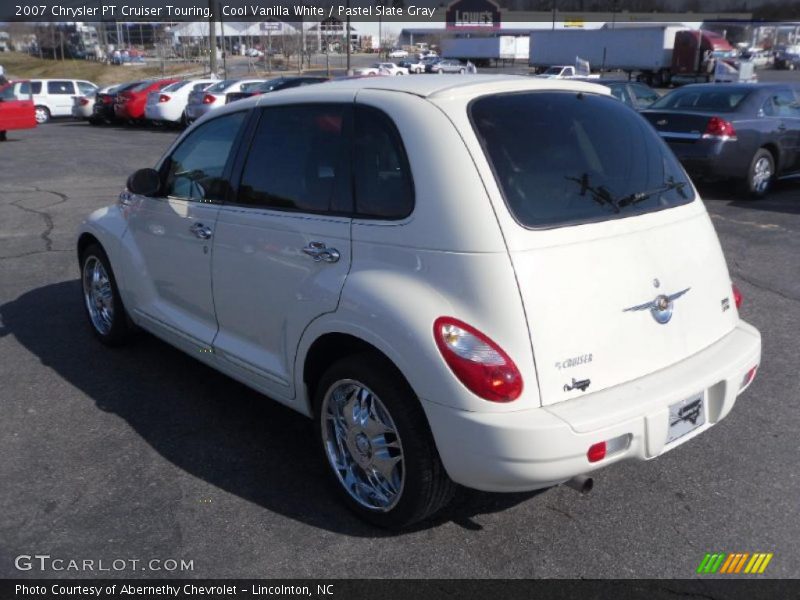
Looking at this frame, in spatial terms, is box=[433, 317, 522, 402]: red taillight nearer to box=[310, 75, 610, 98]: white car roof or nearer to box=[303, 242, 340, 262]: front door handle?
box=[303, 242, 340, 262]: front door handle

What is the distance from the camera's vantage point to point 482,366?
2770 mm

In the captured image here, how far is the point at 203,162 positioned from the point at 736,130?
28.4ft

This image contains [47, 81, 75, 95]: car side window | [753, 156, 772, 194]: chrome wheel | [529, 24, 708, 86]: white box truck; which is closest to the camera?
[753, 156, 772, 194]: chrome wheel

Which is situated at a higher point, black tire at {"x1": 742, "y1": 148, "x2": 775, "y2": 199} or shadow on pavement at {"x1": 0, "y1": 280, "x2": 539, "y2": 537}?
black tire at {"x1": 742, "y1": 148, "x2": 775, "y2": 199}

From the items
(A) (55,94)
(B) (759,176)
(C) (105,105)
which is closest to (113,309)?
(B) (759,176)

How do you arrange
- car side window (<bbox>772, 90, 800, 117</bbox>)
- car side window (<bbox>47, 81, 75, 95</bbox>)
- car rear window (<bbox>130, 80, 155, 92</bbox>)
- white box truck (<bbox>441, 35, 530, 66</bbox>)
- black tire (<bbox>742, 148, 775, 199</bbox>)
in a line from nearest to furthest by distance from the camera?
black tire (<bbox>742, 148, 775, 199</bbox>) → car side window (<bbox>772, 90, 800, 117</bbox>) → car rear window (<bbox>130, 80, 155, 92</bbox>) → car side window (<bbox>47, 81, 75, 95</bbox>) → white box truck (<bbox>441, 35, 530, 66</bbox>)

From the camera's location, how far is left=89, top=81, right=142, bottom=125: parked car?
27375mm

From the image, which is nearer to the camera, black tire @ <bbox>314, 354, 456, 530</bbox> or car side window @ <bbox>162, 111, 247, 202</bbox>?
black tire @ <bbox>314, 354, 456, 530</bbox>

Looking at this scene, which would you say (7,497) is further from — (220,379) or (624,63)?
(624,63)

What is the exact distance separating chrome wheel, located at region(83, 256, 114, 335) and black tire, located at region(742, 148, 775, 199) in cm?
892

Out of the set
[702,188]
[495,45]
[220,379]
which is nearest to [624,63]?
[495,45]

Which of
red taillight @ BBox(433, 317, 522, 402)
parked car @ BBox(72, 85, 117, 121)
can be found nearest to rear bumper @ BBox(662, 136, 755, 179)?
red taillight @ BBox(433, 317, 522, 402)

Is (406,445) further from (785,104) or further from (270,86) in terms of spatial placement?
(270,86)
